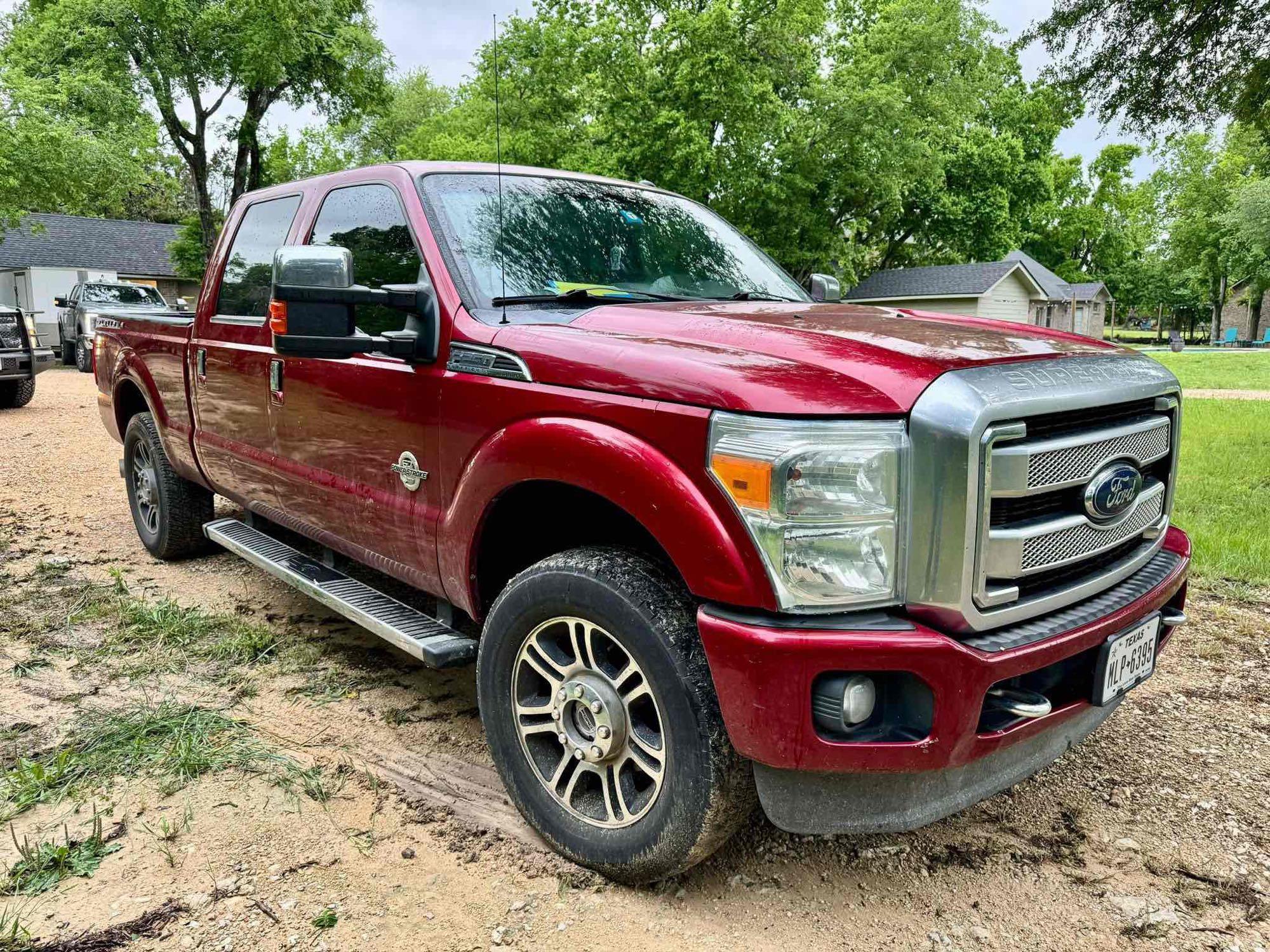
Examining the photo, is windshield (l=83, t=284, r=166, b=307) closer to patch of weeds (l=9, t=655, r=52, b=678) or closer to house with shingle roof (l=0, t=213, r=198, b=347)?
house with shingle roof (l=0, t=213, r=198, b=347)

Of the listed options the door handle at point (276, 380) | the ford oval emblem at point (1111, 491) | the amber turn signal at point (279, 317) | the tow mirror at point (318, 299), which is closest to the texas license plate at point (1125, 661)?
the ford oval emblem at point (1111, 491)

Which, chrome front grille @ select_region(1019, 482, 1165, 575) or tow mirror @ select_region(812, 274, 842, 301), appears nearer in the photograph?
chrome front grille @ select_region(1019, 482, 1165, 575)

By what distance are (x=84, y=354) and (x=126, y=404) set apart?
1683 cm

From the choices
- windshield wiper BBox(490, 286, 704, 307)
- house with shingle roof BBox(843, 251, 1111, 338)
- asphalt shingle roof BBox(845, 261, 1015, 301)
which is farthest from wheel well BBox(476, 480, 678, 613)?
asphalt shingle roof BBox(845, 261, 1015, 301)

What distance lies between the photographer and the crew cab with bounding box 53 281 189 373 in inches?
770

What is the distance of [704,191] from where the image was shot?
961 inches

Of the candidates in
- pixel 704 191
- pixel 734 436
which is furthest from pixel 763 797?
pixel 704 191

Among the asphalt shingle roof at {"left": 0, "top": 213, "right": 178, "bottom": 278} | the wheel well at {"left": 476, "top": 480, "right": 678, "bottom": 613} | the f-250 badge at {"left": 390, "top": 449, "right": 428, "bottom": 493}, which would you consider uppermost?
the asphalt shingle roof at {"left": 0, "top": 213, "right": 178, "bottom": 278}

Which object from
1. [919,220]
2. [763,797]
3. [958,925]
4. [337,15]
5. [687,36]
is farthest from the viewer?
[919,220]

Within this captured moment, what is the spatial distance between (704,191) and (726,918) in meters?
23.7

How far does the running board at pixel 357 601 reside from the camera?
2881mm

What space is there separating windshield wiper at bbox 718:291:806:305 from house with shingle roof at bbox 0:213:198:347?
35723mm

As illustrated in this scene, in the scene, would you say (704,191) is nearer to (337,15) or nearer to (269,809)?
(337,15)

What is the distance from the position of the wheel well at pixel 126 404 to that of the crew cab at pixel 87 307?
15.2m
